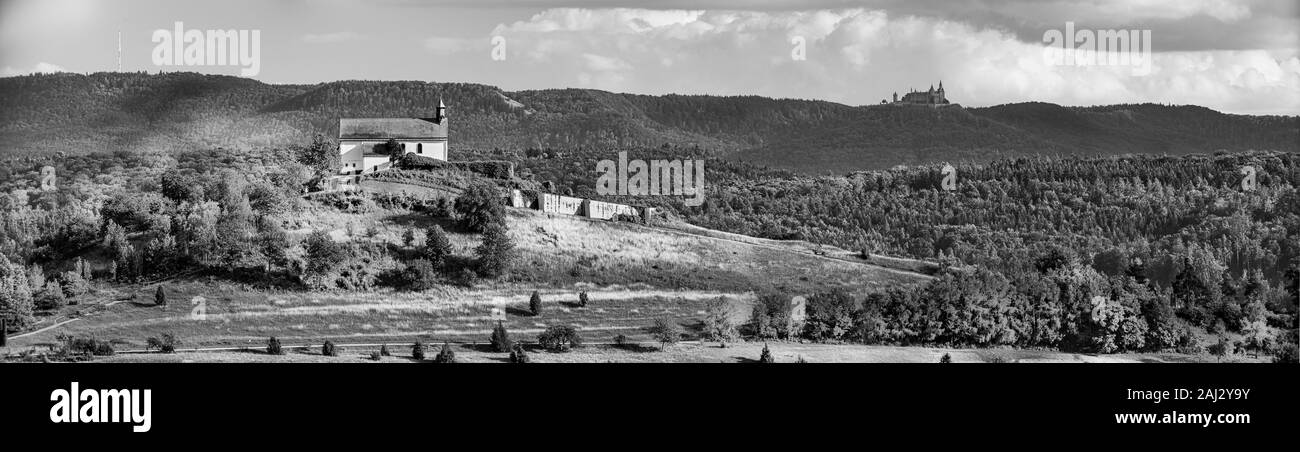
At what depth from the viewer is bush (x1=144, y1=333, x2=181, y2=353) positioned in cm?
7057

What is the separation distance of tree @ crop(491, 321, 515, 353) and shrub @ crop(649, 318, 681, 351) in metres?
7.54

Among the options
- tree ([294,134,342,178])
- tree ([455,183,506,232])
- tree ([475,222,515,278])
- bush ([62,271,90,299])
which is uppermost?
tree ([294,134,342,178])

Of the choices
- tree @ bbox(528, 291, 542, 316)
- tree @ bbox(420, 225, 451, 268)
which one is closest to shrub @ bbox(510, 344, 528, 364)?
tree @ bbox(528, 291, 542, 316)

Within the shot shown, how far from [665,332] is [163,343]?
2382 cm

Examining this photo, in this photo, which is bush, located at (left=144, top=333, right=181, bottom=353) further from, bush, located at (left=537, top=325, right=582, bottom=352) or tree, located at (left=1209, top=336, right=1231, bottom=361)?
tree, located at (left=1209, top=336, right=1231, bottom=361)

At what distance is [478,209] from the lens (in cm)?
9625

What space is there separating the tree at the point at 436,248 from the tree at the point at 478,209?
3.73m

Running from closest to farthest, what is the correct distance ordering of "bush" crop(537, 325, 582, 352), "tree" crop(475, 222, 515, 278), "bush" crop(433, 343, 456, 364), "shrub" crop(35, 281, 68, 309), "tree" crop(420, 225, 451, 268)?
"bush" crop(433, 343, 456, 364), "bush" crop(537, 325, 582, 352), "shrub" crop(35, 281, 68, 309), "tree" crop(475, 222, 515, 278), "tree" crop(420, 225, 451, 268)

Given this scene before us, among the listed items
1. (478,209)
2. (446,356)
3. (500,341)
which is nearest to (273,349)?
(446,356)

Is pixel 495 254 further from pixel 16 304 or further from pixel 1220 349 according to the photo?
pixel 1220 349

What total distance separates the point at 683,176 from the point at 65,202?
289ft

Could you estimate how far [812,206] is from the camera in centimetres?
17112
